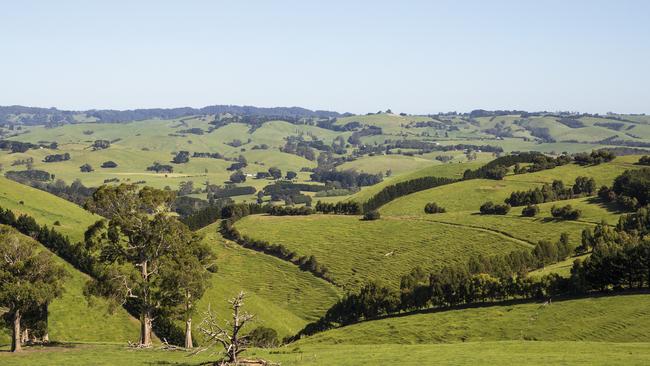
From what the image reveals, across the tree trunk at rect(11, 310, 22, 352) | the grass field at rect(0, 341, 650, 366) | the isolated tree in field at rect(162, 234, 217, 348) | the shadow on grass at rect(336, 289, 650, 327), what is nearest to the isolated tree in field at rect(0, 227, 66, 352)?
the tree trunk at rect(11, 310, 22, 352)

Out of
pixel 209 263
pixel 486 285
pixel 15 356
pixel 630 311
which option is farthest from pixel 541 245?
pixel 15 356

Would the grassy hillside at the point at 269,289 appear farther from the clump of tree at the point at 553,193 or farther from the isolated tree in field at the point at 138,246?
the clump of tree at the point at 553,193

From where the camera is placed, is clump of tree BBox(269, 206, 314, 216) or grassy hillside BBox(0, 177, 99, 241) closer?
grassy hillside BBox(0, 177, 99, 241)

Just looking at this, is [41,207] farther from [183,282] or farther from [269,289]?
[183,282]

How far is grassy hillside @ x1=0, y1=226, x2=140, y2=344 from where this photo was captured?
84438 millimetres

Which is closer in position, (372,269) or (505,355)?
(505,355)

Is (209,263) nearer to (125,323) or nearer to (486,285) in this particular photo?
(125,323)

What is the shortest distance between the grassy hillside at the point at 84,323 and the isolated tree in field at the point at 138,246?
18.6m

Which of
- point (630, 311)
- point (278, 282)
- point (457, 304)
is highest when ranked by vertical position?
point (630, 311)

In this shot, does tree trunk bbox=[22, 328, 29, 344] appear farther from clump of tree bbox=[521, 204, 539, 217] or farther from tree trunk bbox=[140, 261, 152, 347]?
clump of tree bbox=[521, 204, 539, 217]

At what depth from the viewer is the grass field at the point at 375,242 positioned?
140875mm

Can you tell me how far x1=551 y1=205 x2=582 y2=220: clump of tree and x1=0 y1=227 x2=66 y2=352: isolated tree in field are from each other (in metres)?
125

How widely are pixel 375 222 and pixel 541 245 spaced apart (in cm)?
5830

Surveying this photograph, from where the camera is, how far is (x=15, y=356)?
55.0 m
